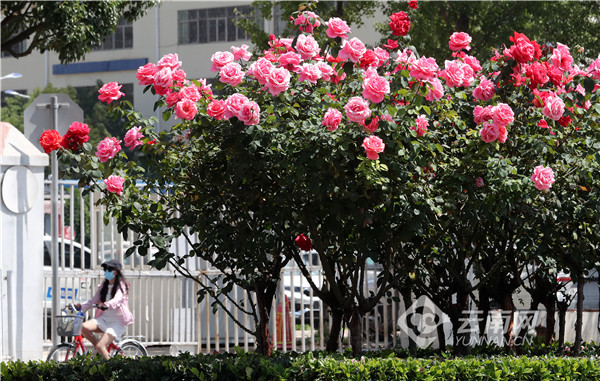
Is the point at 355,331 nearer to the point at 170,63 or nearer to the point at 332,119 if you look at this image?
the point at 332,119

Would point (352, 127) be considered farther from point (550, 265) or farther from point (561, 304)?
point (561, 304)

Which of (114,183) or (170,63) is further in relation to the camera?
(114,183)

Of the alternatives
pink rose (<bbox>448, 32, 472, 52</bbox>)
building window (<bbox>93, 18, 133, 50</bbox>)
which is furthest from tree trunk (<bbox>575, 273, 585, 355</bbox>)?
building window (<bbox>93, 18, 133, 50</bbox>)

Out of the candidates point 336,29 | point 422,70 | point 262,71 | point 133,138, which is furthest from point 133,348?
point 422,70

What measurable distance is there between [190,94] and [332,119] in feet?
3.41

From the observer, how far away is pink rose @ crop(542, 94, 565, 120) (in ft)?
20.6

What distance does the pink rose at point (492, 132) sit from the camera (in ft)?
20.1

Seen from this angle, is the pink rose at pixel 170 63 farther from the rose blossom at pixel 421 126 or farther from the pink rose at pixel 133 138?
the rose blossom at pixel 421 126

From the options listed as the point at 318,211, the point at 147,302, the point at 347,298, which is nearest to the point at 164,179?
the point at 318,211

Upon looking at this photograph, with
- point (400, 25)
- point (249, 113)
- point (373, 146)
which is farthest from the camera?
point (400, 25)

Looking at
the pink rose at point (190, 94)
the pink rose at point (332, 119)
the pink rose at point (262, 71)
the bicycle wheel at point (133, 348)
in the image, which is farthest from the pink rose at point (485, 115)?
the bicycle wheel at point (133, 348)

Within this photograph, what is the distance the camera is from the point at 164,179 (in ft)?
22.6

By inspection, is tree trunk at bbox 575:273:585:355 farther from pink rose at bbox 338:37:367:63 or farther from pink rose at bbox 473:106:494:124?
A: pink rose at bbox 338:37:367:63

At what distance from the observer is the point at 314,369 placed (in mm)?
6164
